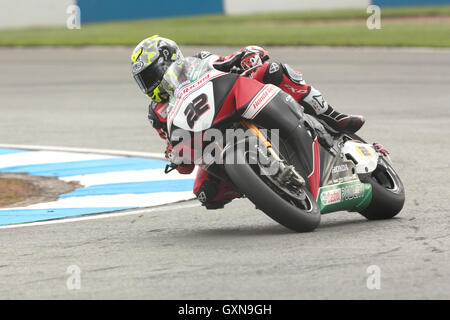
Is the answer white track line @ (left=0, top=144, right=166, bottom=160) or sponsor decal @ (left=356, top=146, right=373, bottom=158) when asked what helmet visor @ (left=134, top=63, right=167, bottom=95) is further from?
white track line @ (left=0, top=144, right=166, bottom=160)

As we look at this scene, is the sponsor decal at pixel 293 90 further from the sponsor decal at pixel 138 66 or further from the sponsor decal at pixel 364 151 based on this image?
the sponsor decal at pixel 138 66

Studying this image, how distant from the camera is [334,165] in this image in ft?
22.1

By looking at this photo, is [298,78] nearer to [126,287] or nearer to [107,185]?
[126,287]

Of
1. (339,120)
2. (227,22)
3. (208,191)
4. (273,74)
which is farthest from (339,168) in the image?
(227,22)

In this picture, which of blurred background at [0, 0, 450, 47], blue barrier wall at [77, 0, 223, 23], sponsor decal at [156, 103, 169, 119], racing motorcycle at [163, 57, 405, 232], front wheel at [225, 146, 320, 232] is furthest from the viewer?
blue barrier wall at [77, 0, 223, 23]

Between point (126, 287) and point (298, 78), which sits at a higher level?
point (298, 78)

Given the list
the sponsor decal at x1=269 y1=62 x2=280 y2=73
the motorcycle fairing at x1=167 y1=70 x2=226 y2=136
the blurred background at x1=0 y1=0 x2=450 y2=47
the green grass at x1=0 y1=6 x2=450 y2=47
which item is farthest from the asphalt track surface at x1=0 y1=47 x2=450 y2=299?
the blurred background at x1=0 y1=0 x2=450 y2=47

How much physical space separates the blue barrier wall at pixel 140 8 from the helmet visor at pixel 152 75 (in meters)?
23.7

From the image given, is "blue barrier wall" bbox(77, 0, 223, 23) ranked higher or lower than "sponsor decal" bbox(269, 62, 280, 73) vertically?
lower

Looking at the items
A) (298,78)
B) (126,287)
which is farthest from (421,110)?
(126,287)

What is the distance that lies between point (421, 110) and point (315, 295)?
→ 8.29 meters

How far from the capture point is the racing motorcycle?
6043 millimetres

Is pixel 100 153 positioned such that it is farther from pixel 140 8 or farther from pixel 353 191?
A: pixel 140 8

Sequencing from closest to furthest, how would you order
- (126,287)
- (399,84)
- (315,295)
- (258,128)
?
(315,295) → (126,287) → (258,128) → (399,84)
